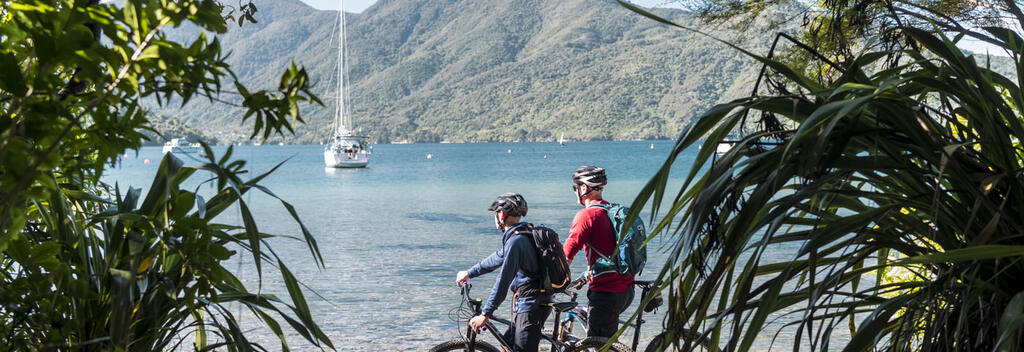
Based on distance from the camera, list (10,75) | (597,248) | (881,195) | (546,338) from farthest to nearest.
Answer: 1. (546,338)
2. (597,248)
3. (881,195)
4. (10,75)

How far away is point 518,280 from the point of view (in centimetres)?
448

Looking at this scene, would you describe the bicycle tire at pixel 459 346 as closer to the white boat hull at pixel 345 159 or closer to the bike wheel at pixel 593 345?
the bike wheel at pixel 593 345

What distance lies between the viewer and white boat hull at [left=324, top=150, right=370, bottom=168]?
7619 cm

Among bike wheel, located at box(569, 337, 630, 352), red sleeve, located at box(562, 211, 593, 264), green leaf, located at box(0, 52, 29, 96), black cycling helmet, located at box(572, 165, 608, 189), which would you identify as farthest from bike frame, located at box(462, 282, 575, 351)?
green leaf, located at box(0, 52, 29, 96)

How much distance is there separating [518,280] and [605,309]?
54cm

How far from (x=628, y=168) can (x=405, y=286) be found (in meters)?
61.9

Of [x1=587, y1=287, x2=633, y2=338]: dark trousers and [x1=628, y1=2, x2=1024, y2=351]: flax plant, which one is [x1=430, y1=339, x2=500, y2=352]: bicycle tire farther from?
[x1=628, y1=2, x2=1024, y2=351]: flax plant

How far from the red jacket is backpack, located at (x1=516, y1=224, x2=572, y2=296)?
5.2 inches

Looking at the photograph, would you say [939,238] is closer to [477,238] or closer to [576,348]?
[576,348]

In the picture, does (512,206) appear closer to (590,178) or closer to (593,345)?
(590,178)

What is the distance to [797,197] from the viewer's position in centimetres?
133

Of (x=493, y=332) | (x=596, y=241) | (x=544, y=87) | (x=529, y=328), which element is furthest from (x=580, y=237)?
(x=544, y=87)

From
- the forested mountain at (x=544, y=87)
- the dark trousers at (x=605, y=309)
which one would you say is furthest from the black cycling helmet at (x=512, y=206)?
the forested mountain at (x=544, y=87)

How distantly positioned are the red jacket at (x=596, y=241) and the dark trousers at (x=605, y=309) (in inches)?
1.4
